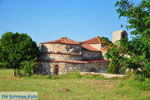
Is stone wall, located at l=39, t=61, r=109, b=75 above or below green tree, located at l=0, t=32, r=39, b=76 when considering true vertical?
below

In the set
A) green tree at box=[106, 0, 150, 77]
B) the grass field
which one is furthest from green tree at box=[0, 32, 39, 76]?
green tree at box=[106, 0, 150, 77]

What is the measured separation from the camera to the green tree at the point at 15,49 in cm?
1934

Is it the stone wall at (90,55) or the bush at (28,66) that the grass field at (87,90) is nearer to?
the bush at (28,66)

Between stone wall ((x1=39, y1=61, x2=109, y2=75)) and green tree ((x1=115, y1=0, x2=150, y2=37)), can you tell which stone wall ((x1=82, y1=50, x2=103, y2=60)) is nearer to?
stone wall ((x1=39, y1=61, x2=109, y2=75))

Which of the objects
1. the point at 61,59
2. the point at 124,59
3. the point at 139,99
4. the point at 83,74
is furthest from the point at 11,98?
the point at 61,59

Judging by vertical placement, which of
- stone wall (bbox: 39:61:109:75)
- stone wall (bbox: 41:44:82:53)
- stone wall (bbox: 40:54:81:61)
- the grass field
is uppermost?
stone wall (bbox: 41:44:82:53)

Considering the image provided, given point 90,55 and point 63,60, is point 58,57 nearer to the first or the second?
point 63,60

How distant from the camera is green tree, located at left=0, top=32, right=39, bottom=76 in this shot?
63.5 ft

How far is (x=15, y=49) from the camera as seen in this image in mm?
19344

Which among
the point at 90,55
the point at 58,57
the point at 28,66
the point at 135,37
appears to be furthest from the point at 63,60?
the point at 135,37

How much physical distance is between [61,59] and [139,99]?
1379 cm

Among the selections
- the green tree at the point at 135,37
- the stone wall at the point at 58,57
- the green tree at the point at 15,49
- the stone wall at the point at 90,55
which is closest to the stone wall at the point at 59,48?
the stone wall at the point at 58,57

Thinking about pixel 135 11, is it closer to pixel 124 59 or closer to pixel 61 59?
pixel 124 59

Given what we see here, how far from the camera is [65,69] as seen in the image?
20438 mm
